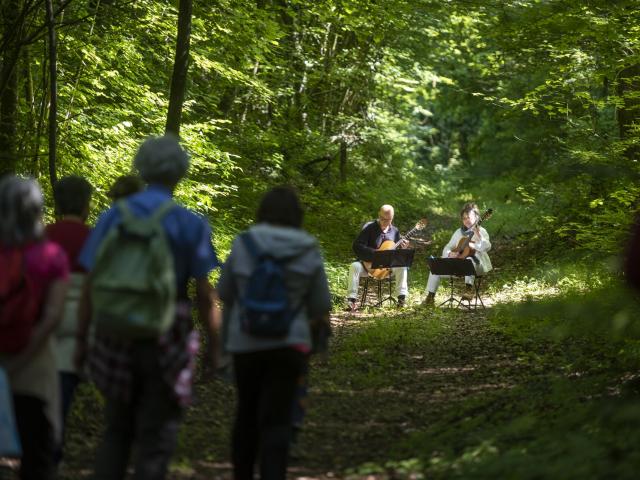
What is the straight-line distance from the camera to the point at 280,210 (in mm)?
4988

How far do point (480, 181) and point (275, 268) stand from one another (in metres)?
34.3

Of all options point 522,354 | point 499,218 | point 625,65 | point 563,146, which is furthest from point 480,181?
point 522,354

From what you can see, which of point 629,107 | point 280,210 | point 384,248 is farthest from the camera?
point 384,248

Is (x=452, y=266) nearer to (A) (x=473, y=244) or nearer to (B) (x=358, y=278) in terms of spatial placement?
(A) (x=473, y=244)

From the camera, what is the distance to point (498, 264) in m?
21.3

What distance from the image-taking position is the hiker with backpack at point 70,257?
5.12m

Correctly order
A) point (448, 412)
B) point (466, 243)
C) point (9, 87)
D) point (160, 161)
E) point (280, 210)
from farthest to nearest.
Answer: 1. point (466, 243)
2. point (9, 87)
3. point (448, 412)
4. point (280, 210)
5. point (160, 161)

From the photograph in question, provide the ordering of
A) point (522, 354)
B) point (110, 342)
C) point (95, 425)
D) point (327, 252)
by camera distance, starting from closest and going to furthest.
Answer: point (110, 342)
point (95, 425)
point (522, 354)
point (327, 252)

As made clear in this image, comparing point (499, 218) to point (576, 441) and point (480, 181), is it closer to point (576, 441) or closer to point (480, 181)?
point (480, 181)

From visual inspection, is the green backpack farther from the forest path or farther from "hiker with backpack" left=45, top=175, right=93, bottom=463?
the forest path

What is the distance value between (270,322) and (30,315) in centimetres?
117

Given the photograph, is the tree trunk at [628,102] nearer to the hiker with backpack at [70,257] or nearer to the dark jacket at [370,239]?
the dark jacket at [370,239]

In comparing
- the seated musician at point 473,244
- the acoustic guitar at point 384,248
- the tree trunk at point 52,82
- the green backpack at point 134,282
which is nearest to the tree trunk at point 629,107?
the seated musician at point 473,244

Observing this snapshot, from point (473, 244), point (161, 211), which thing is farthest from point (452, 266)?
point (161, 211)
